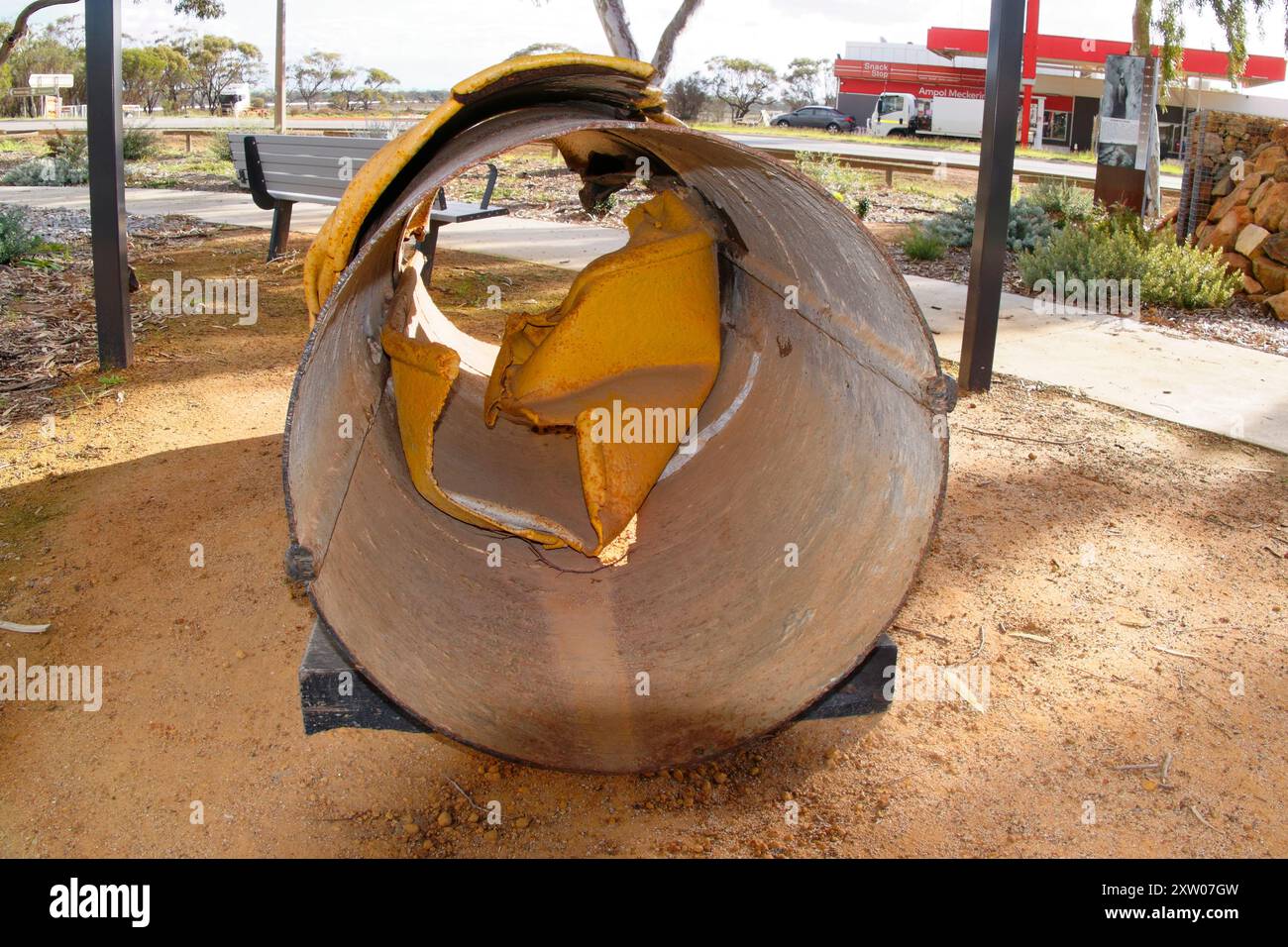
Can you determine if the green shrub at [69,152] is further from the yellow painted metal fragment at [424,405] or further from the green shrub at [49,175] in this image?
the yellow painted metal fragment at [424,405]

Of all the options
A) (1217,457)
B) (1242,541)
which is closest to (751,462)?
(1242,541)

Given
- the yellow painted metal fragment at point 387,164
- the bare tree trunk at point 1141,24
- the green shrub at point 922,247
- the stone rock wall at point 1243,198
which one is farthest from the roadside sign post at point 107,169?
the bare tree trunk at point 1141,24

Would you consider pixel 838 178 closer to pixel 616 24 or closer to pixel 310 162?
pixel 616 24

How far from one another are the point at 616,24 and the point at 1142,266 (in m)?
9.90

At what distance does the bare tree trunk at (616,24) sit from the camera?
15727 millimetres

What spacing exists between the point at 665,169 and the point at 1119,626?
237cm

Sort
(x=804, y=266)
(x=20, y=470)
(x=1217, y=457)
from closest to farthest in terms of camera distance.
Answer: (x=804, y=266) → (x=20, y=470) → (x=1217, y=457)

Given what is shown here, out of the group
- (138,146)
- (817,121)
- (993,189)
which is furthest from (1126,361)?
(817,121)

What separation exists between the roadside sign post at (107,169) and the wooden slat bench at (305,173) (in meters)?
2.05

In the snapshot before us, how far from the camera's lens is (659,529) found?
11.1ft

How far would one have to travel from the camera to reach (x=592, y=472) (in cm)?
314

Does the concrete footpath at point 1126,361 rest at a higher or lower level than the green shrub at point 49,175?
lower

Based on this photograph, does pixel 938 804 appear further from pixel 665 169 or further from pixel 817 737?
pixel 665 169

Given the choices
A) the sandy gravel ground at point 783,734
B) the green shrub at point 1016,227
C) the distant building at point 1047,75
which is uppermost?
the distant building at point 1047,75
